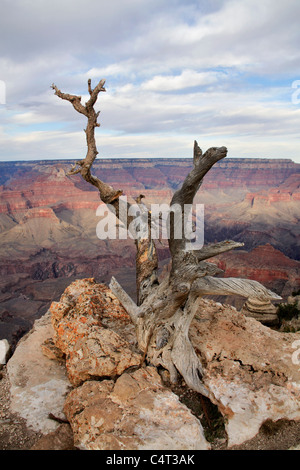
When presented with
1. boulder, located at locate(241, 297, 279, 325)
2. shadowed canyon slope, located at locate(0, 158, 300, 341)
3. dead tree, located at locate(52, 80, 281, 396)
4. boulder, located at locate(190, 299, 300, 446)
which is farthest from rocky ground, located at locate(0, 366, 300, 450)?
shadowed canyon slope, located at locate(0, 158, 300, 341)

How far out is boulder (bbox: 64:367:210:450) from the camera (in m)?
4.38

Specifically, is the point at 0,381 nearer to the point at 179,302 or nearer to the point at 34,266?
the point at 179,302

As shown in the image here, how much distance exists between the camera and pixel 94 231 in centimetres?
8775

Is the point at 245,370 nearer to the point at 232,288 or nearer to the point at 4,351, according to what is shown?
the point at 232,288

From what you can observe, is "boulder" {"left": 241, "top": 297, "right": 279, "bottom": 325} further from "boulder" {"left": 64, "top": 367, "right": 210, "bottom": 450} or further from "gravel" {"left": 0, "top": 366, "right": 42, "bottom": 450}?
"gravel" {"left": 0, "top": 366, "right": 42, "bottom": 450}

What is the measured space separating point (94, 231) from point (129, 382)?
275 ft

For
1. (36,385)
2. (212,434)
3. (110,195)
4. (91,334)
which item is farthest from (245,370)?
(110,195)

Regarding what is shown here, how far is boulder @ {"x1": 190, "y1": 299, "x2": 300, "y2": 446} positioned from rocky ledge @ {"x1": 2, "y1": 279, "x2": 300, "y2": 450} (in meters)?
0.02

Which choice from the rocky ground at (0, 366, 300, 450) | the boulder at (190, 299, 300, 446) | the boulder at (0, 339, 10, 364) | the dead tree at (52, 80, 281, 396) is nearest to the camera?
the rocky ground at (0, 366, 300, 450)

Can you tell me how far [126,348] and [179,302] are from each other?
1.51m

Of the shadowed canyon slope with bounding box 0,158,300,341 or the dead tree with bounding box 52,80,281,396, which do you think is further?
the shadowed canyon slope with bounding box 0,158,300,341

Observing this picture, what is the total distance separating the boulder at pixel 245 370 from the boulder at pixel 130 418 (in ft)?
2.65

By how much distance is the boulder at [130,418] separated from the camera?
14.4 feet

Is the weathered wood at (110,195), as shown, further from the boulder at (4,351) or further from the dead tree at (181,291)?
the boulder at (4,351)
